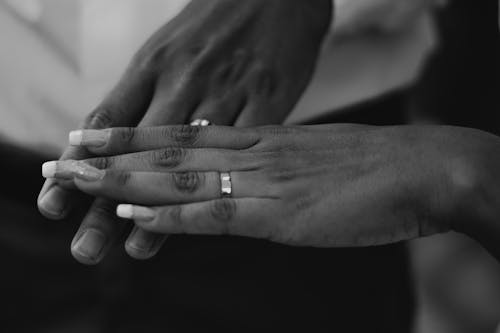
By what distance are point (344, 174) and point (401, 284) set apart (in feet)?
1.91

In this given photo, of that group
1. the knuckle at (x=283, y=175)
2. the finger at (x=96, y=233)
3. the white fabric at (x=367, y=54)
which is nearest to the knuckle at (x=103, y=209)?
the finger at (x=96, y=233)

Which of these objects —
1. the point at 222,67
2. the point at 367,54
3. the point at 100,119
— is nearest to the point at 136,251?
the point at 100,119

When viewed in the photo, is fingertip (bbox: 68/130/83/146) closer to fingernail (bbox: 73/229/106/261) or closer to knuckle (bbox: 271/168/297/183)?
fingernail (bbox: 73/229/106/261)

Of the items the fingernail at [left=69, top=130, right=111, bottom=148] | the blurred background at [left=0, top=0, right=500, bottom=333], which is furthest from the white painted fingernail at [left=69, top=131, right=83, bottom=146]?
the blurred background at [left=0, top=0, right=500, bottom=333]

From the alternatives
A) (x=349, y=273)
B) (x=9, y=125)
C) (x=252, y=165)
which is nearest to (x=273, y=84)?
(x=252, y=165)

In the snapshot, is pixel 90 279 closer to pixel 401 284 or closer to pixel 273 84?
pixel 273 84

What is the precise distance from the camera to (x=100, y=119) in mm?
950

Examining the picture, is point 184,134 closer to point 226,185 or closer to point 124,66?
point 226,185

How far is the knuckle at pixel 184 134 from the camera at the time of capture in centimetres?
85

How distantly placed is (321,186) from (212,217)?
0.44 ft

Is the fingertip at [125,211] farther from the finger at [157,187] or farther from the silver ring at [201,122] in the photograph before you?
the silver ring at [201,122]

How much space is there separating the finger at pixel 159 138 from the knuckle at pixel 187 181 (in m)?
0.07

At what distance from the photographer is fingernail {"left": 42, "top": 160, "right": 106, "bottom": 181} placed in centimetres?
77

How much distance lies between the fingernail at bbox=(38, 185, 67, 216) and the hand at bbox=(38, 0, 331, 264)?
6 centimetres
